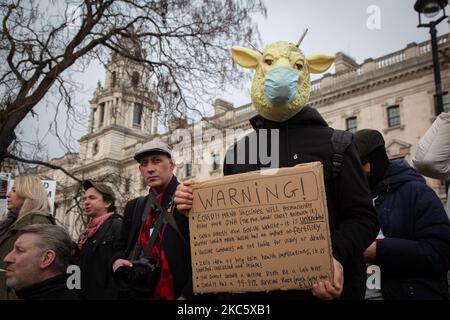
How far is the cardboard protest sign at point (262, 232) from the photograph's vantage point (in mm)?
1855

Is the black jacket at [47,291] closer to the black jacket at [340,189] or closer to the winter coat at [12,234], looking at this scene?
the winter coat at [12,234]

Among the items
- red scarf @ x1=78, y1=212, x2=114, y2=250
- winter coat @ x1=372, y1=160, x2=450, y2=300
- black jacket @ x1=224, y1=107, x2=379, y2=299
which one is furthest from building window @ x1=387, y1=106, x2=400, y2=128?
black jacket @ x1=224, y1=107, x2=379, y2=299

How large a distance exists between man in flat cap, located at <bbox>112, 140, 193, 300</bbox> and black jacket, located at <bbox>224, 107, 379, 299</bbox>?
82 cm

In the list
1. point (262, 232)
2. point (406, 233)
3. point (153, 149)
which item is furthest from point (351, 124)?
point (262, 232)

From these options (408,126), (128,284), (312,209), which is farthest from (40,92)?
(408,126)

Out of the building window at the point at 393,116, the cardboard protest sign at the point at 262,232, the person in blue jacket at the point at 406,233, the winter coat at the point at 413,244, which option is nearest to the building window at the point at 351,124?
the building window at the point at 393,116

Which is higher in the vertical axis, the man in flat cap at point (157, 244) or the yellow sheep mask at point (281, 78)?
the yellow sheep mask at point (281, 78)

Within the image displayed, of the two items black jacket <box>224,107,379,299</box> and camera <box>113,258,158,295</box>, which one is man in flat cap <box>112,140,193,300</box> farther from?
black jacket <box>224,107,379,299</box>

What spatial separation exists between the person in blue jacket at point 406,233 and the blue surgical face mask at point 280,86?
36.5 inches

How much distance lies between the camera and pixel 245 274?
1964 mm

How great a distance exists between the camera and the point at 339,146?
217 centimetres

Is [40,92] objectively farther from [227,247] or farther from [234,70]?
[227,247]

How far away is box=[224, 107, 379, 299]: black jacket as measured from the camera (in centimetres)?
201

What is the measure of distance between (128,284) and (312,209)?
4.69ft
